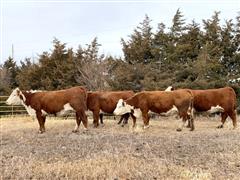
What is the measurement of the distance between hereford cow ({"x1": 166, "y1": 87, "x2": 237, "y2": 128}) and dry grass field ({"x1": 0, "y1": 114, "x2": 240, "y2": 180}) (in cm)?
417

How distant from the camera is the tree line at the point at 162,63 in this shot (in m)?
27.7

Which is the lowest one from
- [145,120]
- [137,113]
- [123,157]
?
[123,157]

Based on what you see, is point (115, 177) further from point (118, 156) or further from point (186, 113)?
point (186, 113)

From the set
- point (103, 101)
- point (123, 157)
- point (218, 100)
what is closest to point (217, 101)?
point (218, 100)

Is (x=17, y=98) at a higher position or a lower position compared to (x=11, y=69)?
lower

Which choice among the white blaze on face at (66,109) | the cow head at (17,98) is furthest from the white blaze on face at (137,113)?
the cow head at (17,98)

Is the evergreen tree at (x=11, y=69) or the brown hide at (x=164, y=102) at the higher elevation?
the evergreen tree at (x=11, y=69)

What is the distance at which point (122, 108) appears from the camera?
17.4 meters

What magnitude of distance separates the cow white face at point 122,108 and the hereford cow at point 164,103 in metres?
0.27

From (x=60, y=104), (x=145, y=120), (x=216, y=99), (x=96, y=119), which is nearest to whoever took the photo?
(x=60, y=104)

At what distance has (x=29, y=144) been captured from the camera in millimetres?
12898

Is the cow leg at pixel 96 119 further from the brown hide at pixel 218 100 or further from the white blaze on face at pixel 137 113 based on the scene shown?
the brown hide at pixel 218 100

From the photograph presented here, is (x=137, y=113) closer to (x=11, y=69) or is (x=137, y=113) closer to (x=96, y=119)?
(x=96, y=119)

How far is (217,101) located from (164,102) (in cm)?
282
